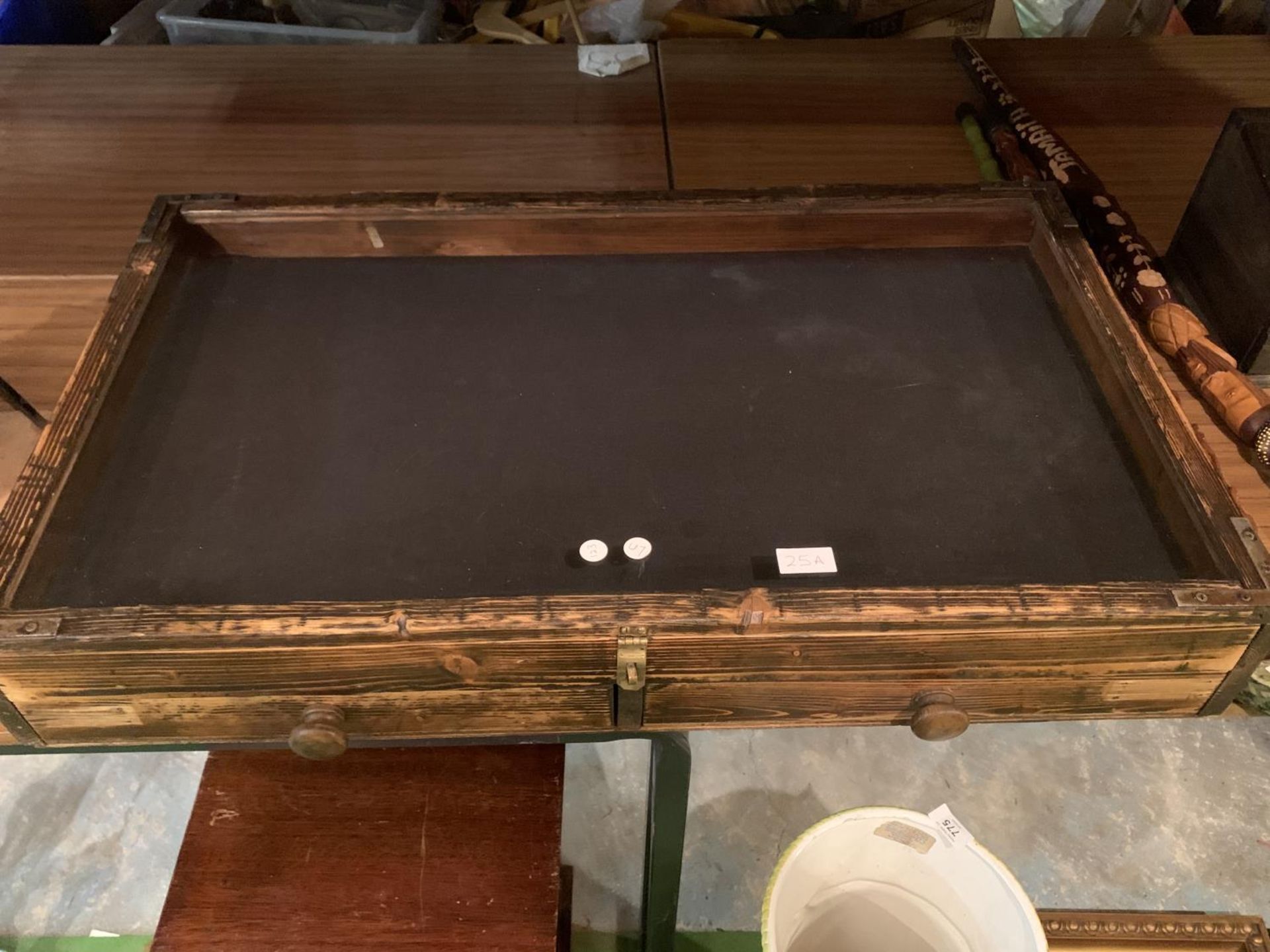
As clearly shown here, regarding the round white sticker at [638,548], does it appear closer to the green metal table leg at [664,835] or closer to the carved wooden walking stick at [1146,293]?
the green metal table leg at [664,835]

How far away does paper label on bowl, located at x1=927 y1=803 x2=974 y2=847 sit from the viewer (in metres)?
0.87

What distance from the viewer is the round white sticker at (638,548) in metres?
0.73

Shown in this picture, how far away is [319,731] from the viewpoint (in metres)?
0.71

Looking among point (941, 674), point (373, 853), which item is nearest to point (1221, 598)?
point (941, 674)

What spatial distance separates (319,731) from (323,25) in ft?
4.97

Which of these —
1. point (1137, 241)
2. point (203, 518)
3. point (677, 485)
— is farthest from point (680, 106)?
point (203, 518)

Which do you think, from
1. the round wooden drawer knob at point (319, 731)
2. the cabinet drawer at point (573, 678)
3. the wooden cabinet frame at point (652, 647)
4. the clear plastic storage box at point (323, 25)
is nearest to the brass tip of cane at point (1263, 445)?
the wooden cabinet frame at point (652, 647)

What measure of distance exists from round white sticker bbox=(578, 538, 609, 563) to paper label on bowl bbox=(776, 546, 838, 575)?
0.46ft

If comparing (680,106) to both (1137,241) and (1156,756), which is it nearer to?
(1137,241)

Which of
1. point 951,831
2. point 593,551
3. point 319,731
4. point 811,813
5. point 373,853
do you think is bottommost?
point 811,813

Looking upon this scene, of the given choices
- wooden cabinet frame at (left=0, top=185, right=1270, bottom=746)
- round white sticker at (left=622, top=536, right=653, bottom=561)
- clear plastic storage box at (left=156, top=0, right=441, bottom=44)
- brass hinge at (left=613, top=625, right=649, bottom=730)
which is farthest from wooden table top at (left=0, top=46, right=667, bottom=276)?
brass hinge at (left=613, top=625, right=649, bottom=730)

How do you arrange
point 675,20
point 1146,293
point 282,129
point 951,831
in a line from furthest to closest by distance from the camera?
point 675,20 → point 282,129 → point 1146,293 → point 951,831

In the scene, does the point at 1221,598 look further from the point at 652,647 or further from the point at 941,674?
the point at 652,647

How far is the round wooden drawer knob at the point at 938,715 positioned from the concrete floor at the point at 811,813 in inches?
28.1
